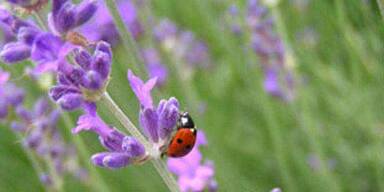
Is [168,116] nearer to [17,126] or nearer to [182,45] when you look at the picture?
[17,126]

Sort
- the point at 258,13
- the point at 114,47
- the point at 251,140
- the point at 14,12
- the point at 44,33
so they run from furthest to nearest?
1. the point at 251,140
2. the point at 114,47
3. the point at 258,13
4. the point at 14,12
5. the point at 44,33

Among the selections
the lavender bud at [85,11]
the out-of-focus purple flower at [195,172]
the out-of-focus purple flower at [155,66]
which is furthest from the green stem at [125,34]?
the out-of-focus purple flower at [155,66]

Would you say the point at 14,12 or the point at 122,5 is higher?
the point at 122,5

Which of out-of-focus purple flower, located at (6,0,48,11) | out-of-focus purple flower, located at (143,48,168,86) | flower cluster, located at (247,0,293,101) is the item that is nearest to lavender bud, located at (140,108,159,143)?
out-of-focus purple flower, located at (6,0,48,11)

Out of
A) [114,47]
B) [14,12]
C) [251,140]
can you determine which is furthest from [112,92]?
[251,140]

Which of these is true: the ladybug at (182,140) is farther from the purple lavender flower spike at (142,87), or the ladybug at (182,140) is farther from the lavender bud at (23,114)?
the lavender bud at (23,114)

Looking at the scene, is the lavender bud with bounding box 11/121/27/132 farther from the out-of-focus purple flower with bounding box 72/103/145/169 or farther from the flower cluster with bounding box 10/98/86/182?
the out-of-focus purple flower with bounding box 72/103/145/169

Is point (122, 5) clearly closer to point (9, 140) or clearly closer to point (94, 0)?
point (9, 140)
